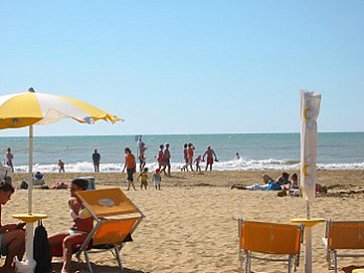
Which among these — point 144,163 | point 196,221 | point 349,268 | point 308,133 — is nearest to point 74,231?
point 308,133

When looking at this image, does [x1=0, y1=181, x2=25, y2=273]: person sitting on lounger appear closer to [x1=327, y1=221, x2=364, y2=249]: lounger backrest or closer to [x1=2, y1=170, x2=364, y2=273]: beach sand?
[x1=2, y1=170, x2=364, y2=273]: beach sand

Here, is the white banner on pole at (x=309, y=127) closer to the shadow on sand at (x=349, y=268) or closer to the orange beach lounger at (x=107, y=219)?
the shadow on sand at (x=349, y=268)

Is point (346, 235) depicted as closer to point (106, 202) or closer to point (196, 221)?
point (106, 202)

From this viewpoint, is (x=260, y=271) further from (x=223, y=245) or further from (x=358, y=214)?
(x=358, y=214)

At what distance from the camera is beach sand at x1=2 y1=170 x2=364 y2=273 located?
7398 millimetres

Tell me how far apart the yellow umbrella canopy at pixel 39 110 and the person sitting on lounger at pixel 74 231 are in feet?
3.11

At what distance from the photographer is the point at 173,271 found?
23.0ft

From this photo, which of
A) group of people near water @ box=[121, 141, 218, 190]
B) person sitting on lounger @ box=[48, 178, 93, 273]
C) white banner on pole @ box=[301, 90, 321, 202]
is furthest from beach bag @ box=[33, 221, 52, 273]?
group of people near water @ box=[121, 141, 218, 190]

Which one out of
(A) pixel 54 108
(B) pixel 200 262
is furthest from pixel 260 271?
(A) pixel 54 108

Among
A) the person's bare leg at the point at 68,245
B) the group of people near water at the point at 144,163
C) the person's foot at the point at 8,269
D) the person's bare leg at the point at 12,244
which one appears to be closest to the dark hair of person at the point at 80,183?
the person's bare leg at the point at 68,245

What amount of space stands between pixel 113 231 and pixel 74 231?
1.40ft

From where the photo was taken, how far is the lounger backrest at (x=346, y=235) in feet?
21.2

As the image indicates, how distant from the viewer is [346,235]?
650 centimetres

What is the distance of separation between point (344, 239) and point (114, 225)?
231 cm
